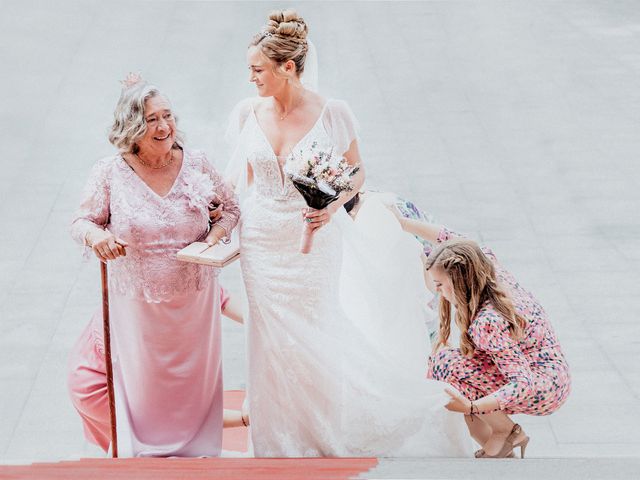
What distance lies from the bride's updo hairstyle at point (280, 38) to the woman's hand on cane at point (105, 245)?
1.03 metres

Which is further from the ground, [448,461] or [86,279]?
[448,461]

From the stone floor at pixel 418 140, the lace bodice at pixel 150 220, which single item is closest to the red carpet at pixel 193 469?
the stone floor at pixel 418 140

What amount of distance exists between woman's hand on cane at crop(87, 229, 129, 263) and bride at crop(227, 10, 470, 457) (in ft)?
2.37

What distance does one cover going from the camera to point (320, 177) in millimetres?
4223

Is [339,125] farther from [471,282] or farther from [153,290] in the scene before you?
[153,290]

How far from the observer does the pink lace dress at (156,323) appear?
425cm

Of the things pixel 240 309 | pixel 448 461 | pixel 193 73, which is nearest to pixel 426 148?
pixel 193 73

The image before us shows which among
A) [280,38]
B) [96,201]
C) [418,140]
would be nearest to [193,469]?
[96,201]

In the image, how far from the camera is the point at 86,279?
23.7 feet

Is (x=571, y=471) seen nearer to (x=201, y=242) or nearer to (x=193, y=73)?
(x=201, y=242)

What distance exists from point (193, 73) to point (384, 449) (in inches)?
271

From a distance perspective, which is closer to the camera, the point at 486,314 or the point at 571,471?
the point at 571,471

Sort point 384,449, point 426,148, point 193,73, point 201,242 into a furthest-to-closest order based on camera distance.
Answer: point 193,73 < point 426,148 < point 384,449 < point 201,242

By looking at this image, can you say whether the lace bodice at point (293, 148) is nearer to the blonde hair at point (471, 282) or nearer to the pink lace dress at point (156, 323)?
the pink lace dress at point (156, 323)
